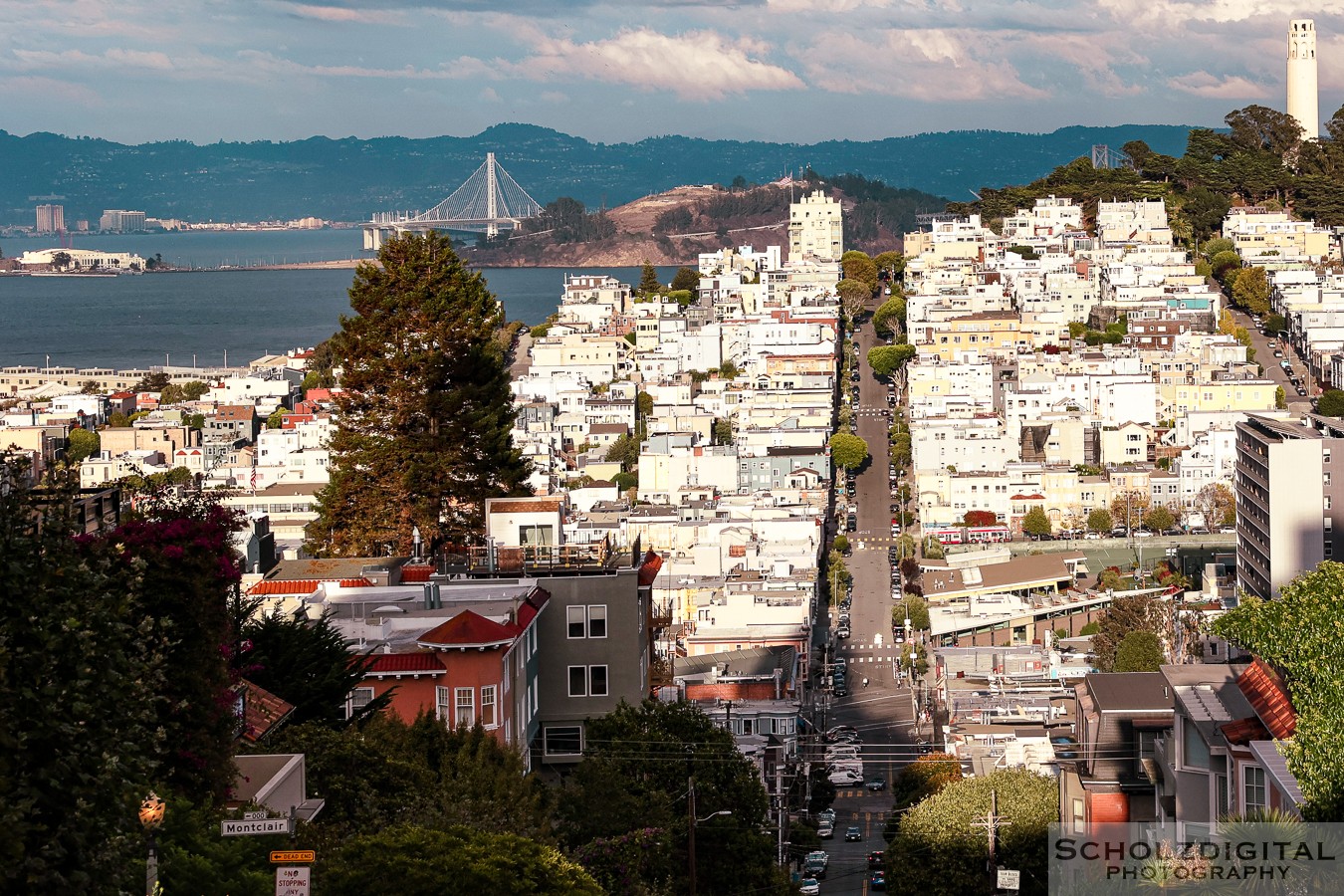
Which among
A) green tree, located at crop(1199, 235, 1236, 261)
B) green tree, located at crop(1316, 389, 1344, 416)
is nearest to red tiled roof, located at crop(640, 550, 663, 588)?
green tree, located at crop(1316, 389, 1344, 416)

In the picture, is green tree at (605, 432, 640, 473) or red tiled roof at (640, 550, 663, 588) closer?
red tiled roof at (640, 550, 663, 588)

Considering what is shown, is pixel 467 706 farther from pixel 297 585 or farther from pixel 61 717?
pixel 61 717

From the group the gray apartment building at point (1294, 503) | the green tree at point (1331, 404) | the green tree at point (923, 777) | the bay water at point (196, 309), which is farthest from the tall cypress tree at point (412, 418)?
the bay water at point (196, 309)

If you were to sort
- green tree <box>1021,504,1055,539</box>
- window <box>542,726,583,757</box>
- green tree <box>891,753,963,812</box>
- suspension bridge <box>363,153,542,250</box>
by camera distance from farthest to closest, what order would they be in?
suspension bridge <box>363,153,542,250</box> → green tree <box>1021,504,1055,539</box> → green tree <box>891,753,963,812</box> → window <box>542,726,583,757</box>

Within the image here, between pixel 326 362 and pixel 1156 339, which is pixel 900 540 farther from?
pixel 326 362

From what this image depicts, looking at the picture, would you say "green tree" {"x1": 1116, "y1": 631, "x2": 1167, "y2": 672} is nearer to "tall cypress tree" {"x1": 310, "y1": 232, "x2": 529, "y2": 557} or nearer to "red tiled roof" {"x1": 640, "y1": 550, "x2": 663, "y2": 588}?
"tall cypress tree" {"x1": 310, "y1": 232, "x2": 529, "y2": 557}

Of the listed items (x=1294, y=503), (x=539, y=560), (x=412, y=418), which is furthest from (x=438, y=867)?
(x=1294, y=503)

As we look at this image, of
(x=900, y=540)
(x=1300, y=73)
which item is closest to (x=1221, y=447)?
(x=900, y=540)

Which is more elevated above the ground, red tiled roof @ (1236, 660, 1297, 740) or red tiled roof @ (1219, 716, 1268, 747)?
red tiled roof @ (1236, 660, 1297, 740)
